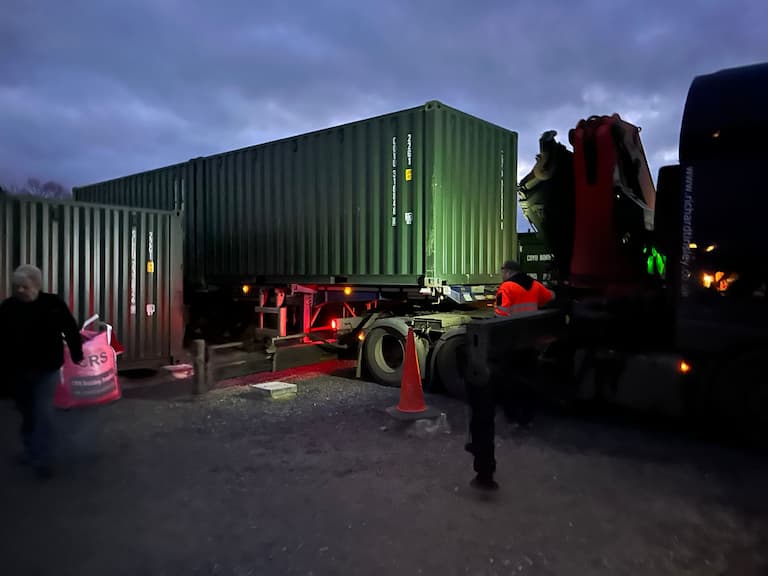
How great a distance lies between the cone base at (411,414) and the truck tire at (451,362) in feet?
2.91


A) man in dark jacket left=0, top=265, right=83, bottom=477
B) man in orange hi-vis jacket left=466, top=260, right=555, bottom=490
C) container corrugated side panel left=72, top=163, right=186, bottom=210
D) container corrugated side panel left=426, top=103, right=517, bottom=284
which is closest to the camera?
man in dark jacket left=0, top=265, right=83, bottom=477

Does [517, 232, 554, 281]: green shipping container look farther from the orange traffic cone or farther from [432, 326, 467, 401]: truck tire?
the orange traffic cone

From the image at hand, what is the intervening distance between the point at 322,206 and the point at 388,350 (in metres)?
2.45

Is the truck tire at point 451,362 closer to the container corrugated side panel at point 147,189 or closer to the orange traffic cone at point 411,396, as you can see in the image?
the orange traffic cone at point 411,396

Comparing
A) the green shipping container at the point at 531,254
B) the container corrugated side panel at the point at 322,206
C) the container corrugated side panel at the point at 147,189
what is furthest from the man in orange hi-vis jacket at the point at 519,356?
the container corrugated side panel at the point at 147,189

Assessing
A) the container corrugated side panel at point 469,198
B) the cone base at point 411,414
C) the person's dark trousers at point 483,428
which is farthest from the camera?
the container corrugated side panel at point 469,198

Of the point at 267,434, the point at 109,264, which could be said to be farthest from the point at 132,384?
the point at 267,434

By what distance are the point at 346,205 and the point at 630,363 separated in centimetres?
471

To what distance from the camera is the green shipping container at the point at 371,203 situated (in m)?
7.42

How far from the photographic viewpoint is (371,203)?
313 inches

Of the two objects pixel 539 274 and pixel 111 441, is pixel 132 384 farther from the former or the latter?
pixel 539 274

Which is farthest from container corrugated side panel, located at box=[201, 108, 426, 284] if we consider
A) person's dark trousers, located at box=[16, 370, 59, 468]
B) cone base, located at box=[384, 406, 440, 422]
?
person's dark trousers, located at box=[16, 370, 59, 468]

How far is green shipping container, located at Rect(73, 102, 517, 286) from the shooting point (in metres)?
7.42

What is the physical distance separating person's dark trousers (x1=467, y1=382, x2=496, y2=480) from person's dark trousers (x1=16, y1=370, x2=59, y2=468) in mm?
3224
